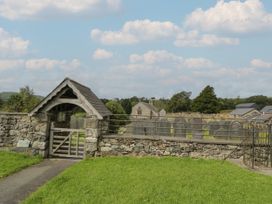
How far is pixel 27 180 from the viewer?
45.2 feet

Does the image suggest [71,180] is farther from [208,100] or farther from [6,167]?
[208,100]

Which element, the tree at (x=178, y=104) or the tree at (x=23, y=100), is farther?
the tree at (x=178, y=104)

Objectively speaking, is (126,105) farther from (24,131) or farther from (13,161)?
(13,161)

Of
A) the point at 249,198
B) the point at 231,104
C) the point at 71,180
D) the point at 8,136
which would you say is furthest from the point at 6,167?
the point at 231,104

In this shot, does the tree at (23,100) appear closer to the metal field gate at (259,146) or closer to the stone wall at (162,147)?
the stone wall at (162,147)

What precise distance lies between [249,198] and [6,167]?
10.1m

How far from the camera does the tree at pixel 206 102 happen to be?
81438 millimetres

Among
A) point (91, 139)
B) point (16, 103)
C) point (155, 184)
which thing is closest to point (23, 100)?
point (16, 103)

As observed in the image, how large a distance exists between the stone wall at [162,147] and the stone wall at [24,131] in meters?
3.25

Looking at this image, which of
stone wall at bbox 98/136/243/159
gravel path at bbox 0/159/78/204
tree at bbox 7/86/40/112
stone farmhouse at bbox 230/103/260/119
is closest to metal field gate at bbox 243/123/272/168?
stone wall at bbox 98/136/243/159

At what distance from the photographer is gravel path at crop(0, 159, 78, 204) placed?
451 inches

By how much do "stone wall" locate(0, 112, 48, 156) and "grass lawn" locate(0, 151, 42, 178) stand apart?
2.67 ft

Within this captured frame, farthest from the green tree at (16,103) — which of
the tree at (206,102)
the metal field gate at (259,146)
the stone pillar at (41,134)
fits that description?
the tree at (206,102)

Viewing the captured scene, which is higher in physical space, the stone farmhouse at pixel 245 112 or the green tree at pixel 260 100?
the green tree at pixel 260 100
